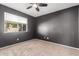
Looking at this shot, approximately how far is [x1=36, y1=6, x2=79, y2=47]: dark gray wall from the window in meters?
1.59

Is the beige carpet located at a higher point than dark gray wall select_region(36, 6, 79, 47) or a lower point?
lower

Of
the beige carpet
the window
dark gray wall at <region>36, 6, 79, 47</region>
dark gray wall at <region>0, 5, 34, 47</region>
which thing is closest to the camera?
the beige carpet

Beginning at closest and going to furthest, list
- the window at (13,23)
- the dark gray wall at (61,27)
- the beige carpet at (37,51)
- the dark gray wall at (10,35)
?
the beige carpet at (37,51)
the dark gray wall at (10,35)
the dark gray wall at (61,27)
the window at (13,23)

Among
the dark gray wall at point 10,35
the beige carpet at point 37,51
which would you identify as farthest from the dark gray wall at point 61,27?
the dark gray wall at point 10,35

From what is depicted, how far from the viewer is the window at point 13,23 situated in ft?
12.0

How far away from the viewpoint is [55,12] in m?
4.46

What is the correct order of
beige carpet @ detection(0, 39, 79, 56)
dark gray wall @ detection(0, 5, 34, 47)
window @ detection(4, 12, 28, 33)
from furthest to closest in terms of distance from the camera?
1. window @ detection(4, 12, 28, 33)
2. dark gray wall @ detection(0, 5, 34, 47)
3. beige carpet @ detection(0, 39, 79, 56)

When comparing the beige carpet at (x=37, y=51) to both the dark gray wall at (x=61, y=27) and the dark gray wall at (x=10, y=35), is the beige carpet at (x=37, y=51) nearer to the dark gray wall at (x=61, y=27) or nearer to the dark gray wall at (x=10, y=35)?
the dark gray wall at (x=10, y=35)

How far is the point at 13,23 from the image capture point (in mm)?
4109

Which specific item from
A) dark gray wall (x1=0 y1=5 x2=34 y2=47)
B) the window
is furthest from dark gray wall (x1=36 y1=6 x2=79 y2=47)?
the window

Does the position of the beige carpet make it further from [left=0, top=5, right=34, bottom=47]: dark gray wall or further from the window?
the window

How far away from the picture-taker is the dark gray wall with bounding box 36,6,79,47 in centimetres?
346

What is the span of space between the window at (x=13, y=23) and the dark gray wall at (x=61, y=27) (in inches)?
62.6

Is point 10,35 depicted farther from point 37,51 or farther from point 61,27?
point 61,27
